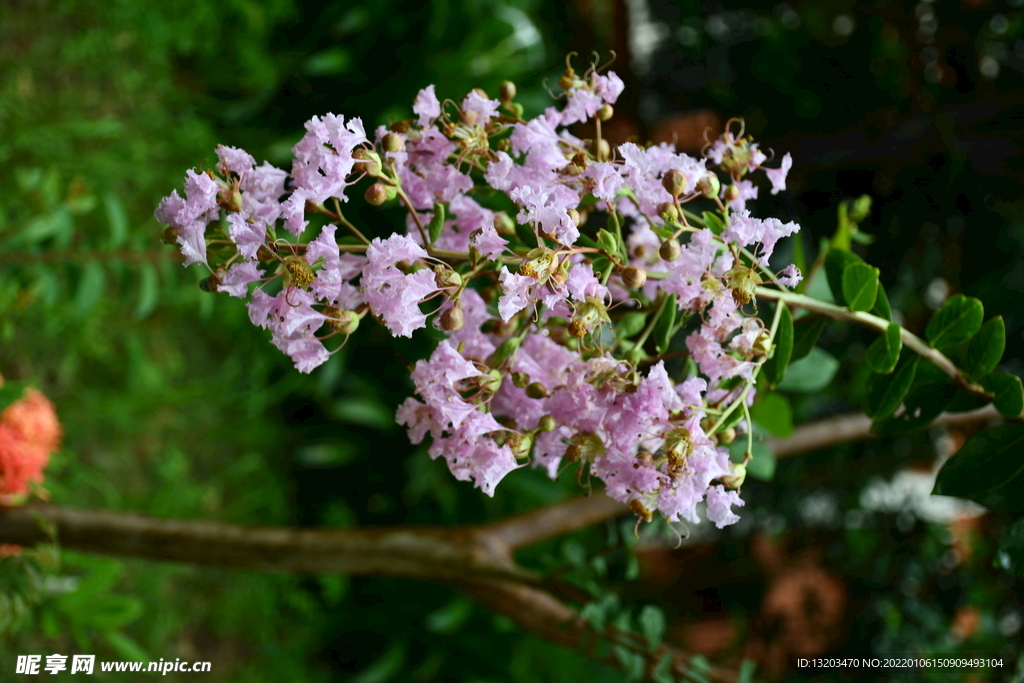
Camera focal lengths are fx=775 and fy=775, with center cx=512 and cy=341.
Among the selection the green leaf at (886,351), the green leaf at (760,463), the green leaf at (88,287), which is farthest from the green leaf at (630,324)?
the green leaf at (88,287)

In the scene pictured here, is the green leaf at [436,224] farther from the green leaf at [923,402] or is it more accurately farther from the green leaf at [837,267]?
the green leaf at [923,402]

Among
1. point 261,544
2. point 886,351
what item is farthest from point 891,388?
point 261,544

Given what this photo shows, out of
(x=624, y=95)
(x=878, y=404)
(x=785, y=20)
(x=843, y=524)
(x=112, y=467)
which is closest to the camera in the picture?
(x=878, y=404)

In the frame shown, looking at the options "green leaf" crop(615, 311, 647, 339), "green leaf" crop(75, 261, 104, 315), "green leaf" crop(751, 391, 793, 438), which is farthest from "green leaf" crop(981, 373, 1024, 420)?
"green leaf" crop(75, 261, 104, 315)

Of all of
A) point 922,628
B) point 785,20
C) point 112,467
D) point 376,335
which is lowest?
point 922,628

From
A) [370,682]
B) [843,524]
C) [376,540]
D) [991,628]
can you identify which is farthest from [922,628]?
[376,540]

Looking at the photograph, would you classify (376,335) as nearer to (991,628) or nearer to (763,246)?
(763,246)

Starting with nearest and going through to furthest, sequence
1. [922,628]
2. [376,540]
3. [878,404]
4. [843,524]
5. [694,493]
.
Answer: [694,493] → [878,404] → [376,540] → [922,628] → [843,524]
